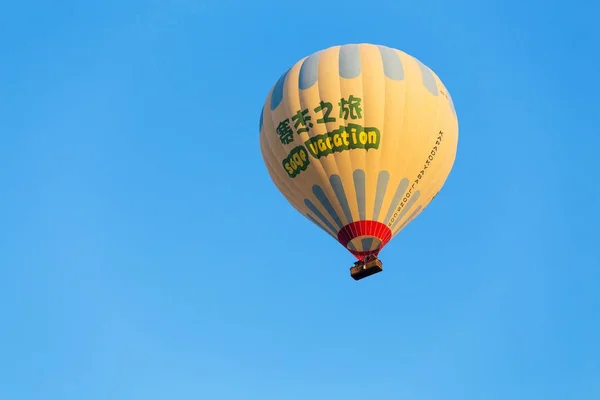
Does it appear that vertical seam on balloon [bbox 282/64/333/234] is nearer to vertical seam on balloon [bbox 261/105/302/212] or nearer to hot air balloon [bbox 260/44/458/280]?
hot air balloon [bbox 260/44/458/280]

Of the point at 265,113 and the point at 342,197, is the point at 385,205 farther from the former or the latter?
the point at 265,113

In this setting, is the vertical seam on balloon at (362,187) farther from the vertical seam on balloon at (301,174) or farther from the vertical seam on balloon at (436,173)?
the vertical seam on balloon at (436,173)

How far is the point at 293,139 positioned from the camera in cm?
3628

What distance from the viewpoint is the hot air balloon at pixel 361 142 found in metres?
35.6

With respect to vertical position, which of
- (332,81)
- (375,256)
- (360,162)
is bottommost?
(375,256)

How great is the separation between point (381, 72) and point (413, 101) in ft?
4.39

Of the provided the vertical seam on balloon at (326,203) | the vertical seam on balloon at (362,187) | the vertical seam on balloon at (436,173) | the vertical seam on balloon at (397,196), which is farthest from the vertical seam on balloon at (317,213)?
the vertical seam on balloon at (436,173)

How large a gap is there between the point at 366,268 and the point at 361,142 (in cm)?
384

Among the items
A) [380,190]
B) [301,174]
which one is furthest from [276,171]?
[380,190]

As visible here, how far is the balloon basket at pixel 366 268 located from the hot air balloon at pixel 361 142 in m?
0.03

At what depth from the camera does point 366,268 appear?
35531mm

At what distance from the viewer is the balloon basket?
3547 cm

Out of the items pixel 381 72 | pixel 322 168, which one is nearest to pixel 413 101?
pixel 381 72

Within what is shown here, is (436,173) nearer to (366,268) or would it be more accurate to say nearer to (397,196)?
(397,196)
